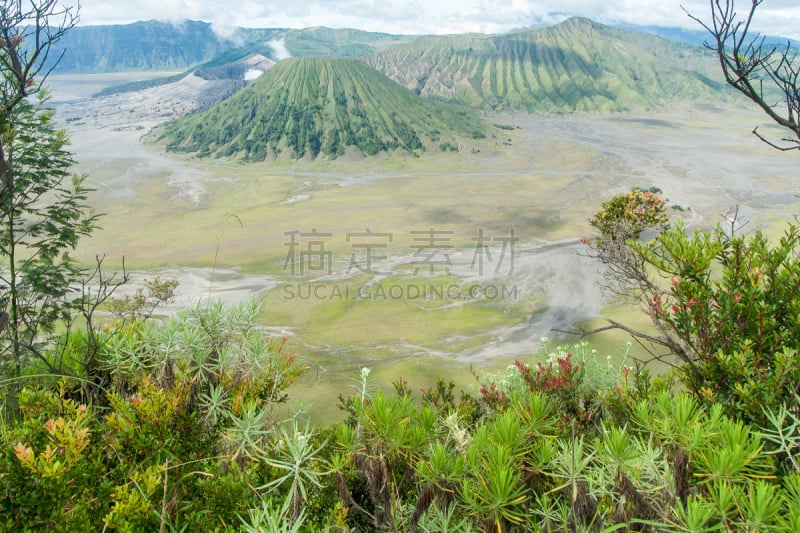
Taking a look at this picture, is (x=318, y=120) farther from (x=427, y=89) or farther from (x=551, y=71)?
(x=551, y=71)

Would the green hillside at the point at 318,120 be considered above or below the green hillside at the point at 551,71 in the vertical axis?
below

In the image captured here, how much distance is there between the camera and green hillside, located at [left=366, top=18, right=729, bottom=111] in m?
128

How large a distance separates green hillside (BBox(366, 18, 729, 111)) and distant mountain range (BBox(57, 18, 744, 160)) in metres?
0.30

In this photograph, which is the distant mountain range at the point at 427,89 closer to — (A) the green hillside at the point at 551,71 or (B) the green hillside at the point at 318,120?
(B) the green hillside at the point at 318,120

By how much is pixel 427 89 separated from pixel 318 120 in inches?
2503

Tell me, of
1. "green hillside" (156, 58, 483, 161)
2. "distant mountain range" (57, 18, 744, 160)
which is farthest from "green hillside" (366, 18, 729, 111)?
"green hillside" (156, 58, 483, 161)

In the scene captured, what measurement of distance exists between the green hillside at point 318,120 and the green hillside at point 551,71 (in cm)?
4569

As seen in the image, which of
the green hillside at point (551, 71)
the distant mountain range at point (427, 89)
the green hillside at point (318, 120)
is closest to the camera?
the green hillside at point (318, 120)

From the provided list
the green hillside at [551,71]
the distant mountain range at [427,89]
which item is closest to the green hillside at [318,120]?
the distant mountain range at [427,89]

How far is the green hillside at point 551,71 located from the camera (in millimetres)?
127625


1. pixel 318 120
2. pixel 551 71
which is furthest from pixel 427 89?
pixel 318 120

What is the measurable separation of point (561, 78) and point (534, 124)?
140ft

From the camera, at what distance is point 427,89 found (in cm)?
13338

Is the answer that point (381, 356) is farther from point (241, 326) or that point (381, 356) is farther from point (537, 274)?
point (241, 326)
